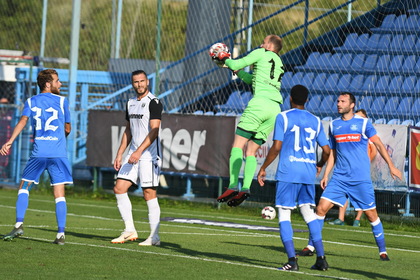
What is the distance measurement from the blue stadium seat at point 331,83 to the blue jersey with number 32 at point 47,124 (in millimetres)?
10395

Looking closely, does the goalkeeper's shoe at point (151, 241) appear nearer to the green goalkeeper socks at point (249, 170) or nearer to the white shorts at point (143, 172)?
the white shorts at point (143, 172)

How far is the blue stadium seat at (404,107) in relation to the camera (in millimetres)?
18891

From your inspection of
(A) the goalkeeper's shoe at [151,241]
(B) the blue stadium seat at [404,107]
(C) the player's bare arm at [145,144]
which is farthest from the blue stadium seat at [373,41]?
(A) the goalkeeper's shoe at [151,241]

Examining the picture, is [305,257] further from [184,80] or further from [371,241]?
[184,80]

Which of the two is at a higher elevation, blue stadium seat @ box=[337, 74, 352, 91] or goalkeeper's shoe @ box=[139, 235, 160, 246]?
blue stadium seat @ box=[337, 74, 352, 91]

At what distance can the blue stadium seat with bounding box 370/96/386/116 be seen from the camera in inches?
750

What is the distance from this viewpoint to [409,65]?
19.6m

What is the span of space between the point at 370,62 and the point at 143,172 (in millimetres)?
10615

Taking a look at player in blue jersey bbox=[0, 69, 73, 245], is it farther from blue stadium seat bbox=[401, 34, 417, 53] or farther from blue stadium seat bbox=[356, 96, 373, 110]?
blue stadium seat bbox=[401, 34, 417, 53]

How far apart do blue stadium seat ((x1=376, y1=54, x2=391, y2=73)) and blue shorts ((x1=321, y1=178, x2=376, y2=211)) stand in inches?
379

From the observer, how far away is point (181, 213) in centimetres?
1797

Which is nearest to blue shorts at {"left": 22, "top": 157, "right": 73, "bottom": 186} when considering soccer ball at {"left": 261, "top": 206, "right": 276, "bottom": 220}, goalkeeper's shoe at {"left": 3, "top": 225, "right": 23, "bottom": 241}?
goalkeeper's shoe at {"left": 3, "top": 225, "right": 23, "bottom": 241}

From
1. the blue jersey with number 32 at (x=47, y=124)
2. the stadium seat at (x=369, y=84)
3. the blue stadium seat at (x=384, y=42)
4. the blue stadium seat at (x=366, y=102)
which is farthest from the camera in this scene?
the blue stadium seat at (x=384, y=42)

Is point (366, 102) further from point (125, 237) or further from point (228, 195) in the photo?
point (228, 195)
